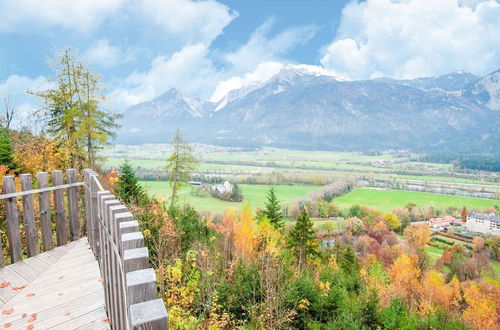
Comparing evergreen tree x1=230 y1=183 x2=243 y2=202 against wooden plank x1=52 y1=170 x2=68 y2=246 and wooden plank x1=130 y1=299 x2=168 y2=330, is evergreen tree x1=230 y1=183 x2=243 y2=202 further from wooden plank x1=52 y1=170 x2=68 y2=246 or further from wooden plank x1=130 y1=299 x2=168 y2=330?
wooden plank x1=130 y1=299 x2=168 y2=330

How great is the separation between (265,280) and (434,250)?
4867 centimetres

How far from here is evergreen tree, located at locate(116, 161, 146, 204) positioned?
1048 centimetres

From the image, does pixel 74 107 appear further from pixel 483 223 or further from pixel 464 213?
pixel 464 213

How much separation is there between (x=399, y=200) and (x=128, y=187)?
7025cm

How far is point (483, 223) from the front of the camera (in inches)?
2077

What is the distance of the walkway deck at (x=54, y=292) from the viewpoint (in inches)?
104

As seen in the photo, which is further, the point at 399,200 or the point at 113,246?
the point at 399,200

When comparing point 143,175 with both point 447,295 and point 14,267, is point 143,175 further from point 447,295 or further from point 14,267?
point 14,267

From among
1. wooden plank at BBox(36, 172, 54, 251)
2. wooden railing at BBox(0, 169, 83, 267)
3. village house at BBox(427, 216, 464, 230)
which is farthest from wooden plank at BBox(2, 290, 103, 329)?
village house at BBox(427, 216, 464, 230)

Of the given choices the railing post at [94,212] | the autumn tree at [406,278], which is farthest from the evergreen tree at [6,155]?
the autumn tree at [406,278]

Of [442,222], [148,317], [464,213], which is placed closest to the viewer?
[148,317]

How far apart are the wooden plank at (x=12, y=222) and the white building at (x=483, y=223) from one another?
218 feet

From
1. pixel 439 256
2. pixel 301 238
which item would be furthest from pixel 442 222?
pixel 301 238

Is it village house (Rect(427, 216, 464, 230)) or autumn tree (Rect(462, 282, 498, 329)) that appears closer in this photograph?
autumn tree (Rect(462, 282, 498, 329))
